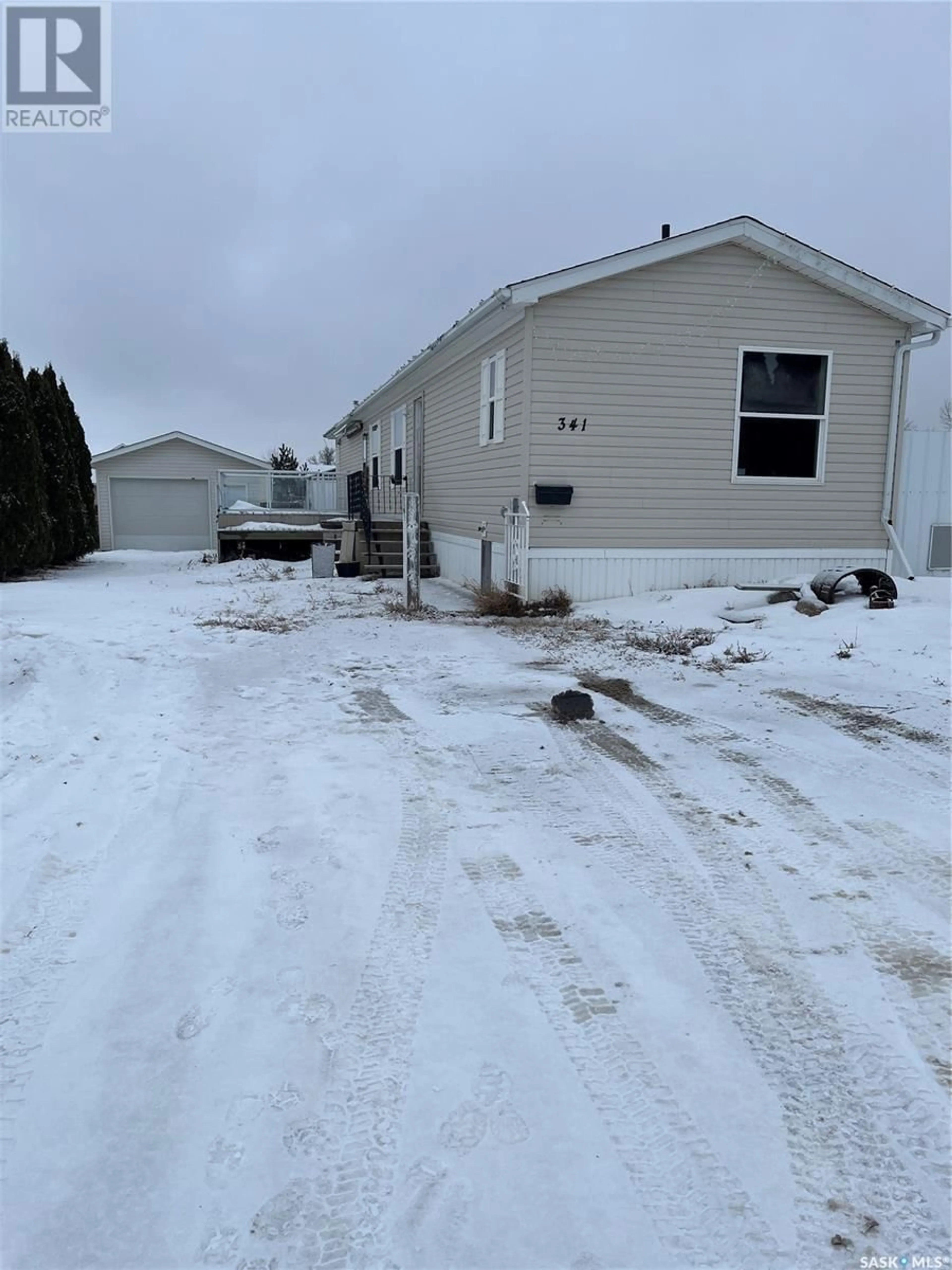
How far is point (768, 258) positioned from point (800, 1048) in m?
9.68

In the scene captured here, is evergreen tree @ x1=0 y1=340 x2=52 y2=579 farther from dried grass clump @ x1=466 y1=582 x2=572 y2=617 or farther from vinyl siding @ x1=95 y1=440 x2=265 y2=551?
vinyl siding @ x1=95 y1=440 x2=265 y2=551


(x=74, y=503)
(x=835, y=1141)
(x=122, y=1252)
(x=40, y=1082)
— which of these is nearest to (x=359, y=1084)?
(x=122, y=1252)

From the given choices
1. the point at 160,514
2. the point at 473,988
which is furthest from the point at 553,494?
the point at 160,514

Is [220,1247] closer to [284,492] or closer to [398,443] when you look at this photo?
[398,443]

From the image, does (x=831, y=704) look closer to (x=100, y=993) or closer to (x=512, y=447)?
(x=100, y=993)

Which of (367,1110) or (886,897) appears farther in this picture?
(886,897)

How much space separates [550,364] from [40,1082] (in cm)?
861

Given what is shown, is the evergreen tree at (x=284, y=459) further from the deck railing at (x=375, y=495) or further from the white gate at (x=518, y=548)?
the white gate at (x=518, y=548)

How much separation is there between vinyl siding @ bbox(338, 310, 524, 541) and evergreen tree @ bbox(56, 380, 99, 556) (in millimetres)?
7554

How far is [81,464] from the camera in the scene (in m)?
18.4

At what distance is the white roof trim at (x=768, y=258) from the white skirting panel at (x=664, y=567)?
9.39 feet

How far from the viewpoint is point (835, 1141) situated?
177 centimetres

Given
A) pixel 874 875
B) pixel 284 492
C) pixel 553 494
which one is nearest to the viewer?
pixel 874 875

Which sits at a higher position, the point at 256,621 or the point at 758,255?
the point at 758,255
